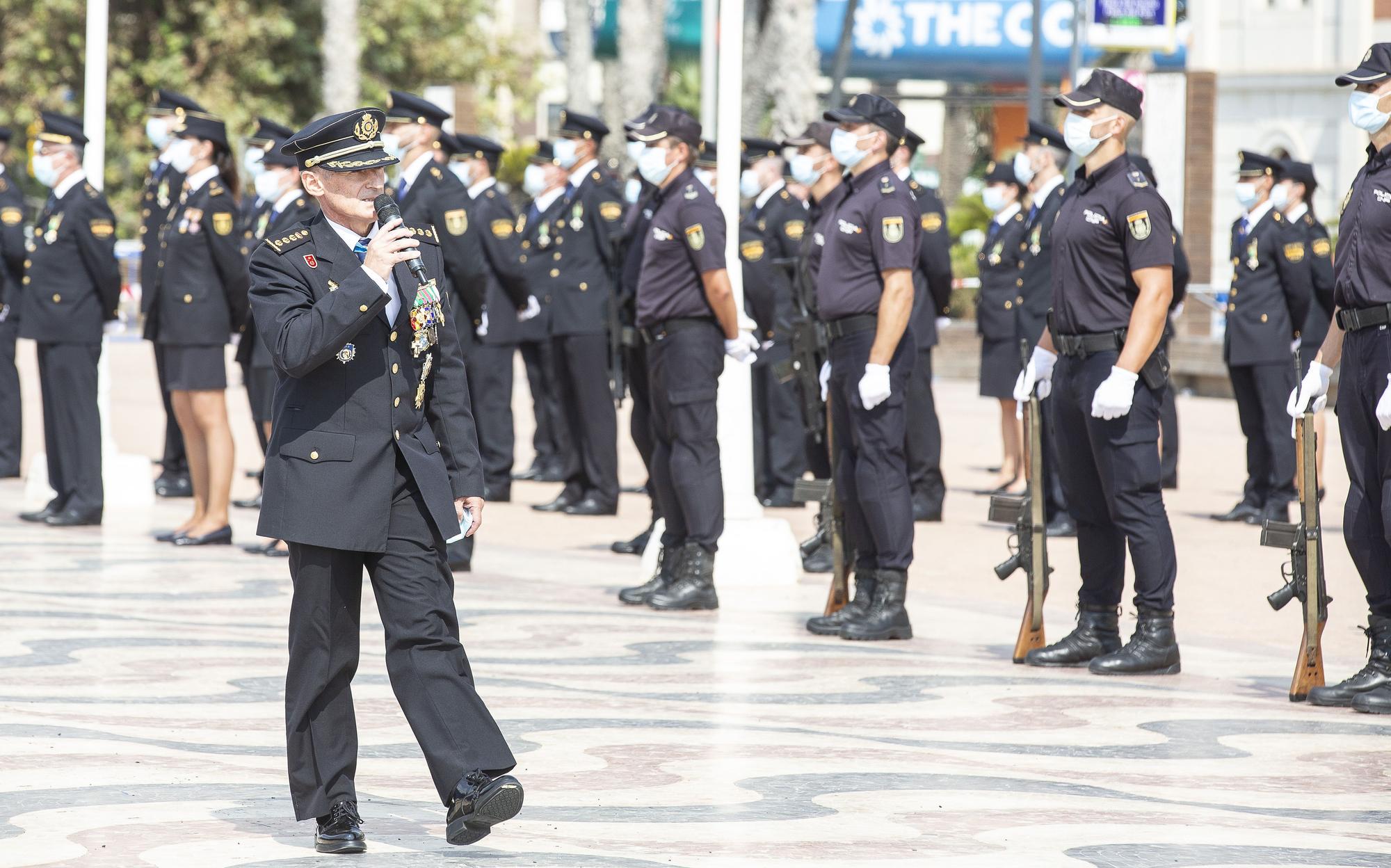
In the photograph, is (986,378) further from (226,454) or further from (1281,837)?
(1281,837)

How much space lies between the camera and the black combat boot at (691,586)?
917cm

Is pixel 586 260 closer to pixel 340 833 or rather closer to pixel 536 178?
pixel 536 178

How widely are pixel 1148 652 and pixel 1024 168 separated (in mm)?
5562

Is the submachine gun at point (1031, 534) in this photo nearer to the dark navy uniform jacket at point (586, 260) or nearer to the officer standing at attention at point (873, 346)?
the officer standing at attention at point (873, 346)

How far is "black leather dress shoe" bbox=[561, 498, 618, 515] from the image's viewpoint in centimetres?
1272

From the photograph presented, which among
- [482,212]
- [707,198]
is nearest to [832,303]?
[707,198]

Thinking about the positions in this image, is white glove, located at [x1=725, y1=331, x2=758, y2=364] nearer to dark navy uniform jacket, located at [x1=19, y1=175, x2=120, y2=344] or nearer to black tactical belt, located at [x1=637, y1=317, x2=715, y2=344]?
black tactical belt, located at [x1=637, y1=317, x2=715, y2=344]

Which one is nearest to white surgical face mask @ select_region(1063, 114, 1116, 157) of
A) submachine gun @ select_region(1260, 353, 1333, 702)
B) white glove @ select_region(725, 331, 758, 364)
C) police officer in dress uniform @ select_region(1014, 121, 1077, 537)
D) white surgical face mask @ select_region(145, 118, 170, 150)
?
submachine gun @ select_region(1260, 353, 1333, 702)

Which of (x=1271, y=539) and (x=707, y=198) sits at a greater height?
(x=707, y=198)

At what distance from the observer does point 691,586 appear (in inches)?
362

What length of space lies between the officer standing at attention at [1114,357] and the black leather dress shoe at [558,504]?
5.31m

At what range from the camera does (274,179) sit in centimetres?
1130

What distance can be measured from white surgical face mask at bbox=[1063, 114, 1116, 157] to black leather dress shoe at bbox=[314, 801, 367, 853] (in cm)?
398

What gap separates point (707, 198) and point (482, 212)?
13.6 ft
